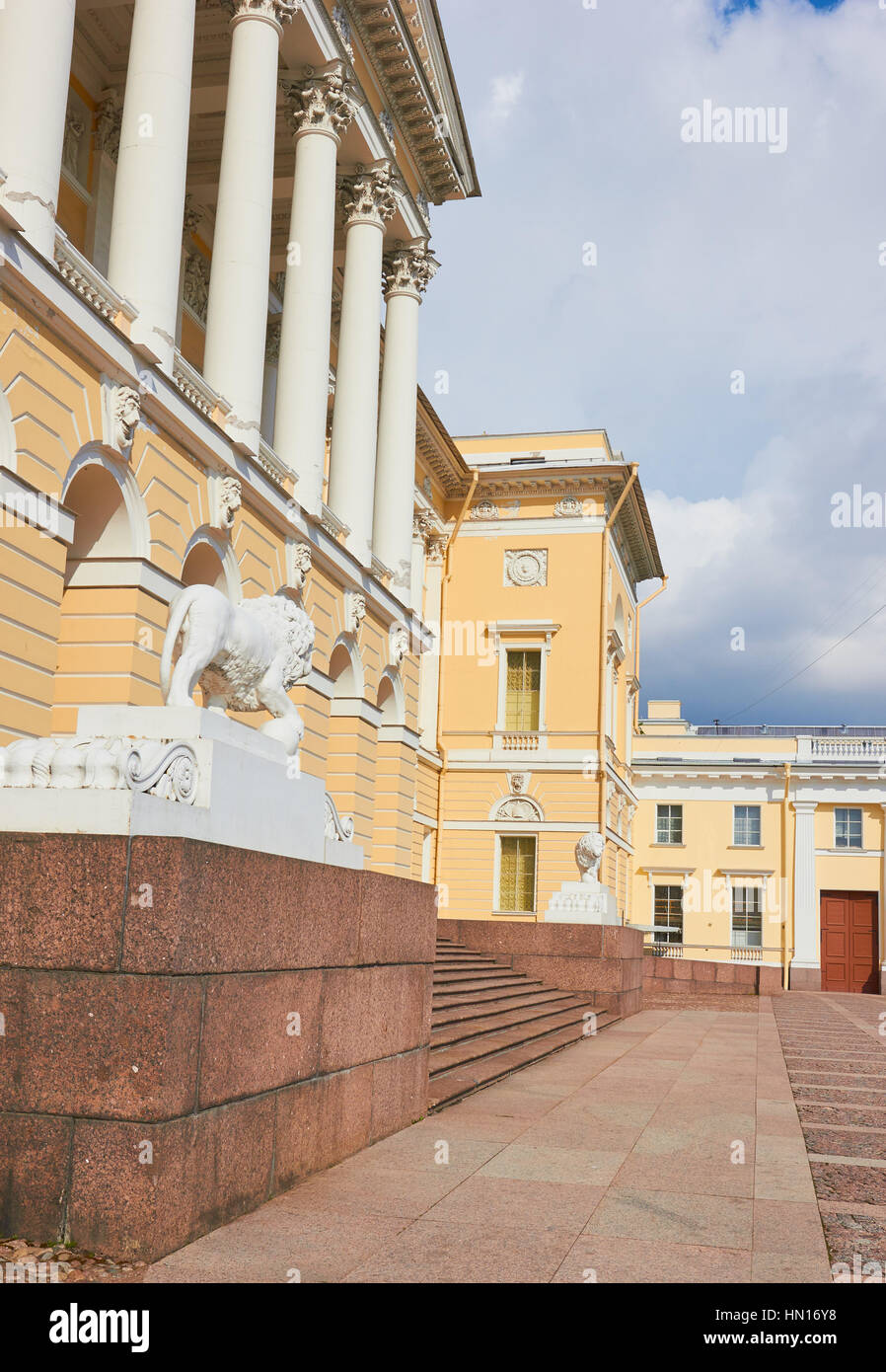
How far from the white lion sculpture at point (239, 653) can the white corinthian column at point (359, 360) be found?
41.8 feet

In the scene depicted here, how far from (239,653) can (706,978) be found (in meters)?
23.6

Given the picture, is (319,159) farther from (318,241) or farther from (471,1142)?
(471,1142)

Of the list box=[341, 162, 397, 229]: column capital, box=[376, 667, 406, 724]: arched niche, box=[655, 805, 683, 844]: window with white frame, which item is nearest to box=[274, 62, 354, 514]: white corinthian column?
box=[341, 162, 397, 229]: column capital

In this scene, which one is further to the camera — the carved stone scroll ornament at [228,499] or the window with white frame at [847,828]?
the window with white frame at [847,828]

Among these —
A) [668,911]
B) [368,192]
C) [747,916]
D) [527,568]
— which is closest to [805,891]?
[747,916]

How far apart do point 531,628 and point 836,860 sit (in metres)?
15.9

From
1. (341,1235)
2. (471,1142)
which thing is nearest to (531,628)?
(471,1142)

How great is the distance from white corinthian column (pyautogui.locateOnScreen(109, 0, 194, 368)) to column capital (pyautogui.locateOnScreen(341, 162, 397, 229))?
24.1ft

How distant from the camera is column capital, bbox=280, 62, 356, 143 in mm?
17781

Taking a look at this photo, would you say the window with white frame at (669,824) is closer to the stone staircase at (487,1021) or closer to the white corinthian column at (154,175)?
the stone staircase at (487,1021)

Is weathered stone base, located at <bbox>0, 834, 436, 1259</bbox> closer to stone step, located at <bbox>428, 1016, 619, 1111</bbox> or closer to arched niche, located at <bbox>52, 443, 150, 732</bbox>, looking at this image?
stone step, located at <bbox>428, 1016, 619, 1111</bbox>

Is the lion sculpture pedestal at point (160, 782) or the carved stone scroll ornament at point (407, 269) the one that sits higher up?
the carved stone scroll ornament at point (407, 269)

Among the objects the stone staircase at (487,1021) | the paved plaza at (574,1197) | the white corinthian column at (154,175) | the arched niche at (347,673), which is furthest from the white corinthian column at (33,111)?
the arched niche at (347,673)

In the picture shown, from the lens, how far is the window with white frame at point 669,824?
43906mm
